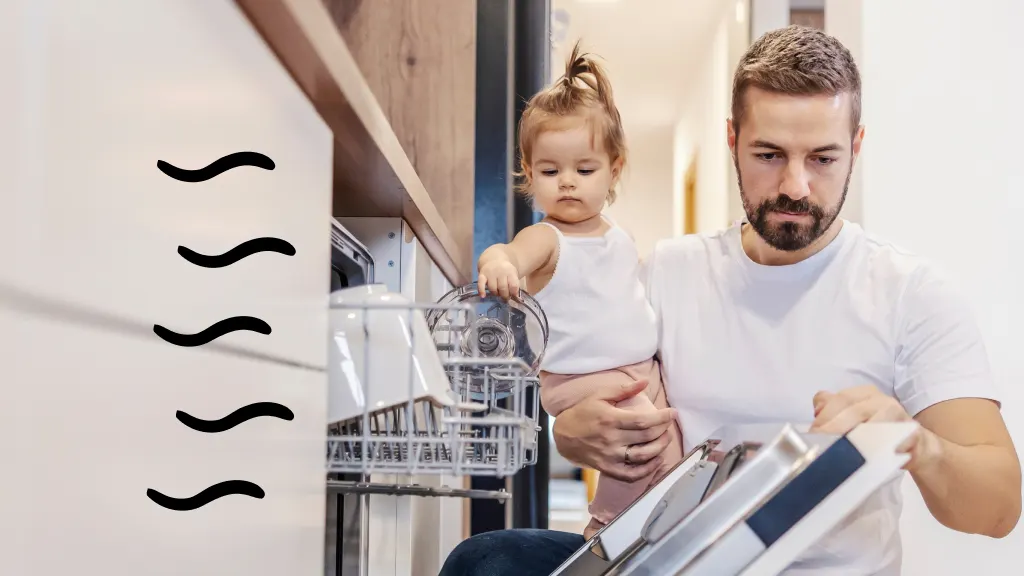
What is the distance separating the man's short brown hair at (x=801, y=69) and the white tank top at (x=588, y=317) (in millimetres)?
304

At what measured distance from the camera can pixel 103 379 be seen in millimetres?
394

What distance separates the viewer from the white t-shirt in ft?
4.16

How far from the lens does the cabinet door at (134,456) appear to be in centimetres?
34

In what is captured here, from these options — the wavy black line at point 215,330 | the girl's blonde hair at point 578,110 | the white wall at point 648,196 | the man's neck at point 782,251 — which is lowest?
the wavy black line at point 215,330

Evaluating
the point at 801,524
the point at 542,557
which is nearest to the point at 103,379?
the point at 801,524

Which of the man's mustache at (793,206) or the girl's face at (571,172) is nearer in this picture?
the man's mustache at (793,206)

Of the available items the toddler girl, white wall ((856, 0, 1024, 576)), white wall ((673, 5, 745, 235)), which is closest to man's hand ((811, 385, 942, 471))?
the toddler girl

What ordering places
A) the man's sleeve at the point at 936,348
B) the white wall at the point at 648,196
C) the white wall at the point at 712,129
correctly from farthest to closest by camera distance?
the white wall at the point at 648,196, the white wall at the point at 712,129, the man's sleeve at the point at 936,348

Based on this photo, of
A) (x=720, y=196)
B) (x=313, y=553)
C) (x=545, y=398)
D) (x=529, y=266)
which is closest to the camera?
(x=313, y=553)

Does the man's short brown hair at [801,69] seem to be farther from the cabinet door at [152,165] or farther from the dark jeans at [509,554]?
the cabinet door at [152,165]

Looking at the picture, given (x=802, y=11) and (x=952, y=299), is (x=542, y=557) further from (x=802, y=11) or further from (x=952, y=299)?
(x=802, y=11)

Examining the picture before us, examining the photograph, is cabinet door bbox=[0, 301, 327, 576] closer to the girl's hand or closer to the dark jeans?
the girl's hand

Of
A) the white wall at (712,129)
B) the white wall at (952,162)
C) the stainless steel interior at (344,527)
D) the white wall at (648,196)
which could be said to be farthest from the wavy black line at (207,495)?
the white wall at (648,196)

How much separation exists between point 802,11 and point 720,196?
5.99 feet
